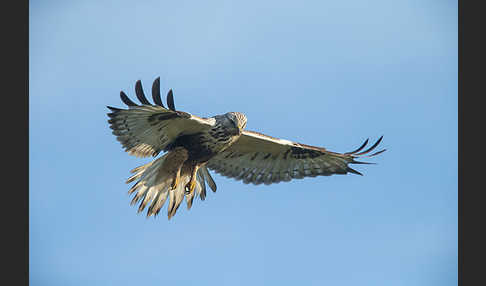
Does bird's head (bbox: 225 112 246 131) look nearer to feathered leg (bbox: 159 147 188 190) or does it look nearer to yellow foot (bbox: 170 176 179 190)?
feathered leg (bbox: 159 147 188 190)

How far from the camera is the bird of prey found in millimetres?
10695

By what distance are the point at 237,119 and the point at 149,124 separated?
1.49 metres

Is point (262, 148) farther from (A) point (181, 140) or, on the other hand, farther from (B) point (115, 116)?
(B) point (115, 116)

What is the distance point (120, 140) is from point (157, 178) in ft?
3.96

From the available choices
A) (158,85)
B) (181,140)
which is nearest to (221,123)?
(181,140)

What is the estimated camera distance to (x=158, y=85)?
32.6 ft

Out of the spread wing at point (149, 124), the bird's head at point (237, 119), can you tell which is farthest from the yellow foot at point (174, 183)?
the bird's head at point (237, 119)

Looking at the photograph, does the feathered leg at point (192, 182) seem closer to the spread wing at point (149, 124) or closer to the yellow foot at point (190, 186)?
the yellow foot at point (190, 186)

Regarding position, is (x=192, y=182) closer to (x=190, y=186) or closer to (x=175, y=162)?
(x=190, y=186)

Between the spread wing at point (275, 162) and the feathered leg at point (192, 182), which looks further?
the spread wing at point (275, 162)

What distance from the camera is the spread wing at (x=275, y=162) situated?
12336mm

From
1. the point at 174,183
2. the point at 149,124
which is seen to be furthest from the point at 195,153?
the point at 149,124

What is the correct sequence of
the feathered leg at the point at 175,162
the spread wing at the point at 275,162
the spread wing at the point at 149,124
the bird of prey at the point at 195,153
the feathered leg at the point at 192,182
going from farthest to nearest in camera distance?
the spread wing at the point at 275,162, the feathered leg at the point at 192,182, the feathered leg at the point at 175,162, the bird of prey at the point at 195,153, the spread wing at the point at 149,124

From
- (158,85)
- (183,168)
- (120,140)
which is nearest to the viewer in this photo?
(158,85)
